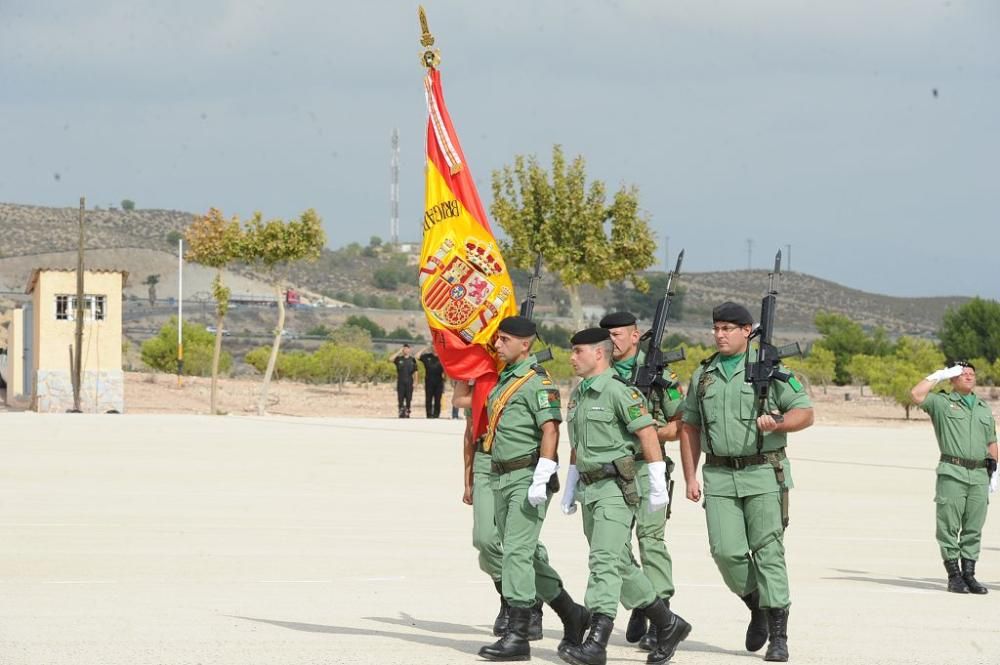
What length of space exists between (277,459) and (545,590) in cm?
1618

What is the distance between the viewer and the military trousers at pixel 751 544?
883 centimetres

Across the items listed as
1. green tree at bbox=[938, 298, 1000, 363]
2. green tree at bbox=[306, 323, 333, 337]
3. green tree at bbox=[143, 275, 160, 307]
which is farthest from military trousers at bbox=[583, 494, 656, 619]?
green tree at bbox=[143, 275, 160, 307]

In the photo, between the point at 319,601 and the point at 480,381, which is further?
the point at 319,601

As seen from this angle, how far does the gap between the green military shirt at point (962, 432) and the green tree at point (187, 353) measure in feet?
181

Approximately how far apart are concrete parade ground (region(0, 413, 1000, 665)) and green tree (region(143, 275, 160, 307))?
101798mm

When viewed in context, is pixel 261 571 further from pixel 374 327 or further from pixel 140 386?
pixel 374 327

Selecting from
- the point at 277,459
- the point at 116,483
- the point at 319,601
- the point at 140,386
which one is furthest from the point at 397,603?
the point at 140,386

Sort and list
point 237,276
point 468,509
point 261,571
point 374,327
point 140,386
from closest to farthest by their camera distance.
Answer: point 261,571
point 468,509
point 140,386
point 374,327
point 237,276

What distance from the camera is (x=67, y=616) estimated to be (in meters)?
9.95

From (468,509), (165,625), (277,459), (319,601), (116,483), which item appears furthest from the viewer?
(277,459)

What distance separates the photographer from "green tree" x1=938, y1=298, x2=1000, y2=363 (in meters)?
75.4

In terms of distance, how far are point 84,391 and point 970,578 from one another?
3307 cm

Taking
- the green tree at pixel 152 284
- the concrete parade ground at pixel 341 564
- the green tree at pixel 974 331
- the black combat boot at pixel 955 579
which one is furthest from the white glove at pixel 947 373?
the green tree at pixel 152 284

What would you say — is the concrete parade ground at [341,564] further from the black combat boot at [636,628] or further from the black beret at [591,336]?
the black beret at [591,336]
